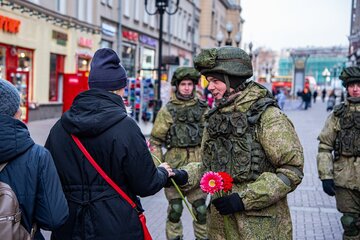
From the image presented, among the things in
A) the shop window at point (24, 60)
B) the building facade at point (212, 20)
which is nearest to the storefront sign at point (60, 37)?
the shop window at point (24, 60)

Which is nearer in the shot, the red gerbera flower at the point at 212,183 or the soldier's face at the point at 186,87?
the red gerbera flower at the point at 212,183

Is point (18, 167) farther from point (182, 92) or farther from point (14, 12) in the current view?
point (14, 12)

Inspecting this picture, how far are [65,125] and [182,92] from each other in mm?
2828

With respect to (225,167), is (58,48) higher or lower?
higher

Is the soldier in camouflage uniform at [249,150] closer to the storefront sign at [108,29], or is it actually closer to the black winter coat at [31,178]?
the black winter coat at [31,178]

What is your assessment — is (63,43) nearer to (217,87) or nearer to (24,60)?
(24,60)

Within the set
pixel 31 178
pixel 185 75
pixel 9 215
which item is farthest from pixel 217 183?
pixel 185 75

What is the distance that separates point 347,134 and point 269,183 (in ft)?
7.05

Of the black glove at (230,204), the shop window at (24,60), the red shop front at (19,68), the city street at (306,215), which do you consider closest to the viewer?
the black glove at (230,204)

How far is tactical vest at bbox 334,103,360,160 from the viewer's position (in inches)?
183

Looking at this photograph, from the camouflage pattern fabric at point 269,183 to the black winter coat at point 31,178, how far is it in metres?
1.01

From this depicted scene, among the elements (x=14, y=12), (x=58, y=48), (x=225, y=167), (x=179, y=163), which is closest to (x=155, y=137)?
(x=179, y=163)

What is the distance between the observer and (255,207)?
284 centimetres

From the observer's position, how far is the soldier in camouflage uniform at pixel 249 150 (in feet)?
9.29
